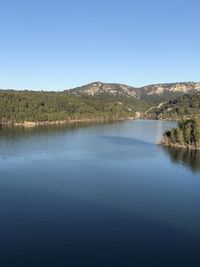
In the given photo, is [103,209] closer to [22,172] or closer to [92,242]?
[92,242]

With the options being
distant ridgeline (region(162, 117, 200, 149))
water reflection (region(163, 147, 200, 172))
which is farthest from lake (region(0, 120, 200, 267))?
distant ridgeline (region(162, 117, 200, 149))

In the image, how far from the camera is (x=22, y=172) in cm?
6731

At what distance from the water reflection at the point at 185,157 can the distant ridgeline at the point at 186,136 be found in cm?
269

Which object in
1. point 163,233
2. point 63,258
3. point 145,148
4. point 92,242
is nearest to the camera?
point 63,258

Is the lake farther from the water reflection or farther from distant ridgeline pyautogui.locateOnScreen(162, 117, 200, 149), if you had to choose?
distant ridgeline pyautogui.locateOnScreen(162, 117, 200, 149)

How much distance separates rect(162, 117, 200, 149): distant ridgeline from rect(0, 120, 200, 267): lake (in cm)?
1235

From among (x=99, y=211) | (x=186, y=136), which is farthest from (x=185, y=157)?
(x=99, y=211)

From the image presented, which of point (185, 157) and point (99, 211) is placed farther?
point (185, 157)

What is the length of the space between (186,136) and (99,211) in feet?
189

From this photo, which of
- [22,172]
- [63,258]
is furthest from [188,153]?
[63,258]

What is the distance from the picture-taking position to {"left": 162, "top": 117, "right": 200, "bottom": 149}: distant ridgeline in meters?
96.4

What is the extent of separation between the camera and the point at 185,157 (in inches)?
3391

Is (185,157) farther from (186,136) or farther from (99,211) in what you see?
(99,211)

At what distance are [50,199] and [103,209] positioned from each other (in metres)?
7.65
